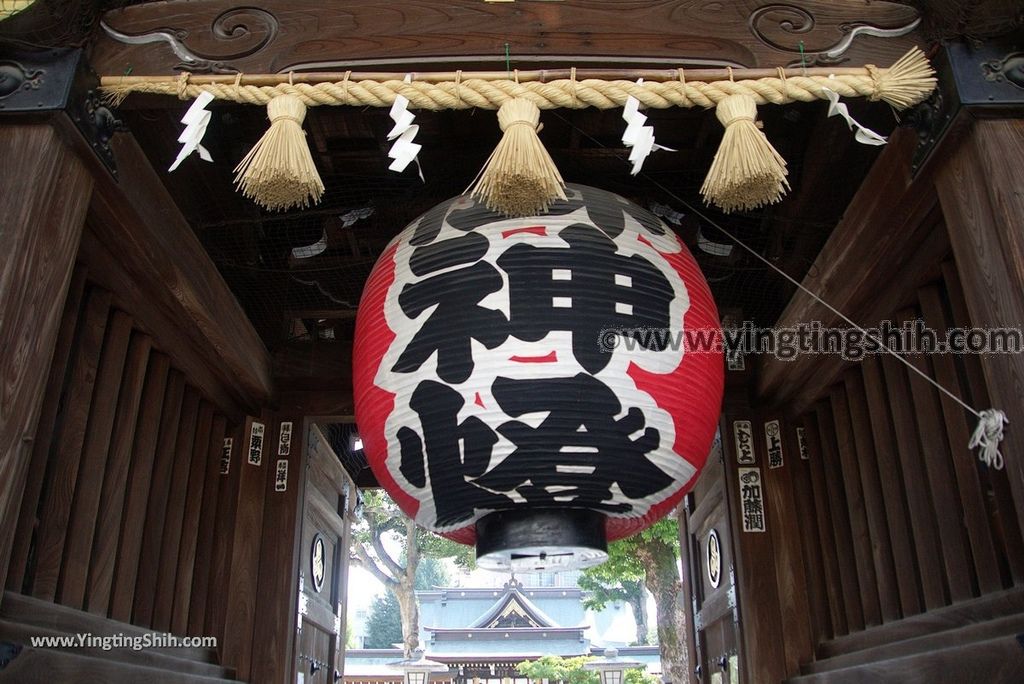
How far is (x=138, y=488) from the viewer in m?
4.26

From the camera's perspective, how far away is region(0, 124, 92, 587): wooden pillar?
8.54 feet

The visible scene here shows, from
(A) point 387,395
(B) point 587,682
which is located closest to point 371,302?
(A) point 387,395

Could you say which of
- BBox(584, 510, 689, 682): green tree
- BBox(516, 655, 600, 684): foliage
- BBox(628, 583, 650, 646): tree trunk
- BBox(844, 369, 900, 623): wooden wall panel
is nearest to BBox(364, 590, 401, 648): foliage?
BBox(628, 583, 650, 646): tree trunk

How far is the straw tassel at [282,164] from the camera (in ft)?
9.21

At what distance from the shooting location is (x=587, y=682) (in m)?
20.4

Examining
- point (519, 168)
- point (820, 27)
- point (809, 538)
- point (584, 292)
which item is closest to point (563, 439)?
point (584, 292)

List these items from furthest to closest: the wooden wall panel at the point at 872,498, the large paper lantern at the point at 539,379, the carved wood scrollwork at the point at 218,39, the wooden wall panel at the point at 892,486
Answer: the wooden wall panel at the point at 872,498, the wooden wall panel at the point at 892,486, the carved wood scrollwork at the point at 218,39, the large paper lantern at the point at 539,379

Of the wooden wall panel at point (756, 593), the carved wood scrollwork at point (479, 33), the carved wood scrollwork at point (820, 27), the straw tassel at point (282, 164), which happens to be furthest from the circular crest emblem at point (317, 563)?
the carved wood scrollwork at point (820, 27)

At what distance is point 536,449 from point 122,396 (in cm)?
246

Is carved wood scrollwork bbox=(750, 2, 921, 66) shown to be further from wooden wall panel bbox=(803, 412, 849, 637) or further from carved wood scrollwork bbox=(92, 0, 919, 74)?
wooden wall panel bbox=(803, 412, 849, 637)

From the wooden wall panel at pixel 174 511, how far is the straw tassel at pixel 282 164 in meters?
2.41

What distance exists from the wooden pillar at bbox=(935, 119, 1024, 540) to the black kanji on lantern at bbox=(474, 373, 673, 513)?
1122 mm

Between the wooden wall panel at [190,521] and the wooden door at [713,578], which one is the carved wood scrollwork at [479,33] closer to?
the wooden wall panel at [190,521]

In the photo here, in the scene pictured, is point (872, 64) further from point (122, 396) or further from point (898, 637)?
point (122, 396)
